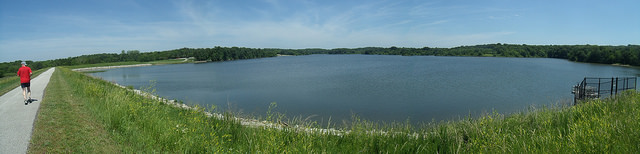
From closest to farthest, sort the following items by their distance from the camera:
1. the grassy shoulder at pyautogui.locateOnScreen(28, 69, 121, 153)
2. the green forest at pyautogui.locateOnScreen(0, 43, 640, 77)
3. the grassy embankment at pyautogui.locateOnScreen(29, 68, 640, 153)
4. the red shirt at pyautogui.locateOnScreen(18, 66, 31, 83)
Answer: the grassy embankment at pyautogui.locateOnScreen(29, 68, 640, 153) < the grassy shoulder at pyautogui.locateOnScreen(28, 69, 121, 153) < the red shirt at pyautogui.locateOnScreen(18, 66, 31, 83) < the green forest at pyautogui.locateOnScreen(0, 43, 640, 77)

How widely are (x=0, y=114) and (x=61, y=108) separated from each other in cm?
117

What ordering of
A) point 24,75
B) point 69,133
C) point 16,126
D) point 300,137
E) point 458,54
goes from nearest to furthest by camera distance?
1. point 69,133
2. point 300,137
3. point 16,126
4. point 24,75
5. point 458,54

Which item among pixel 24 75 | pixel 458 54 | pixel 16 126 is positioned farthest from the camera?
pixel 458 54

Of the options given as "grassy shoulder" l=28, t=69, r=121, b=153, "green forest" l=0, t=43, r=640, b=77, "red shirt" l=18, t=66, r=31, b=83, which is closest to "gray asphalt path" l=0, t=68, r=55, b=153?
"grassy shoulder" l=28, t=69, r=121, b=153

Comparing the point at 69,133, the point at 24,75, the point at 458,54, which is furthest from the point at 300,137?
the point at 458,54

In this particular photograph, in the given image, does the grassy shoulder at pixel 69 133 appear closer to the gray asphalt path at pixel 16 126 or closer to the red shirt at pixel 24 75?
the gray asphalt path at pixel 16 126

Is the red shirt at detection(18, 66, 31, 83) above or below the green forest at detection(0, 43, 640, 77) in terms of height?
below

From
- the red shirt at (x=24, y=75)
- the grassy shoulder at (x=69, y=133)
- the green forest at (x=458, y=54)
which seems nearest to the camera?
the grassy shoulder at (x=69, y=133)

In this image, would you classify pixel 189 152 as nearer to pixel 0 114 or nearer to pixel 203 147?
pixel 203 147

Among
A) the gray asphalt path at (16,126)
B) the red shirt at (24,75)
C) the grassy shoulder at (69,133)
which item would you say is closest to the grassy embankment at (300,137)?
the grassy shoulder at (69,133)

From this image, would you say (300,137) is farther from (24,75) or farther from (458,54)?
(458,54)

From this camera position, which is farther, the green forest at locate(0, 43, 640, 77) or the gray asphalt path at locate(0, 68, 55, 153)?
the green forest at locate(0, 43, 640, 77)

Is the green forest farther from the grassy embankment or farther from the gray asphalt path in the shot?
the grassy embankment

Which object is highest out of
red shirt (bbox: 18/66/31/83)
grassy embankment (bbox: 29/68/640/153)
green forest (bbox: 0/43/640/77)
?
green forest (bbox: 0/43/640/77)
